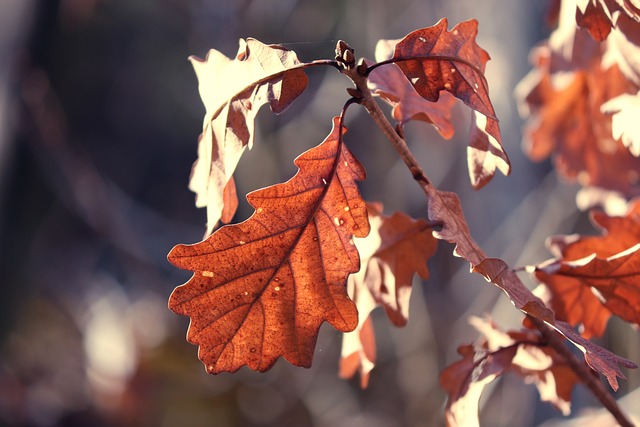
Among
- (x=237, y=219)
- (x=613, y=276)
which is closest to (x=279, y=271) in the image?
(x=613, y=276)

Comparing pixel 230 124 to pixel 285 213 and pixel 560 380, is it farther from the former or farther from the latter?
pixel 560 380

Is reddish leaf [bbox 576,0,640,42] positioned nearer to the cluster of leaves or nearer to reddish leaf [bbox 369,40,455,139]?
the cluster of leaves

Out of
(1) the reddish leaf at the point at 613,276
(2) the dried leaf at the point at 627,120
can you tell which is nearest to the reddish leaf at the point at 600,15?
(2) the dried leaf at the point at 627,120

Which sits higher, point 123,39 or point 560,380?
point 123,39

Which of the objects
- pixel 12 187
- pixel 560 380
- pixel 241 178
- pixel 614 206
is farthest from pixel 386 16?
pixel 560 380

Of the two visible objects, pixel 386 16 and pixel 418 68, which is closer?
pixel 418 68

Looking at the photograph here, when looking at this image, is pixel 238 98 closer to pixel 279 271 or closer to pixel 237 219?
pixel 279 271
